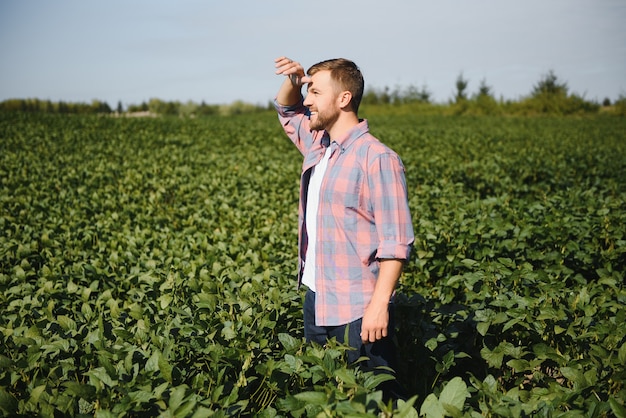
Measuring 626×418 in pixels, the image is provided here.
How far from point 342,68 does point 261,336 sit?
4.31ft

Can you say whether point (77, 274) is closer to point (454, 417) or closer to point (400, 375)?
point (400, 375)

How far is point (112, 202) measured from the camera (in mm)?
6695

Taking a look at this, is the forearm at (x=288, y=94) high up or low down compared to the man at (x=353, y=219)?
up

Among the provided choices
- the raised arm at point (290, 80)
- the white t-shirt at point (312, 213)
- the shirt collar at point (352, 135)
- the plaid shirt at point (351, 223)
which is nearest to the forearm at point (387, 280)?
the plaid shirt at point (351, 223)

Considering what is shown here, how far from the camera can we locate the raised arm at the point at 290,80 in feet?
8.16

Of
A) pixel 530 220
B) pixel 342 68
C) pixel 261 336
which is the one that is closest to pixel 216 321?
pixel 261 336

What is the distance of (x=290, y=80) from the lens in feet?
8.50

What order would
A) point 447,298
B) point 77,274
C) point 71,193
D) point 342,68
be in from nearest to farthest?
point 342,68, point 447,298, point 77,274, point 71,193

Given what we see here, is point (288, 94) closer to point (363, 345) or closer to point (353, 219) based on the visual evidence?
point (353, 219)

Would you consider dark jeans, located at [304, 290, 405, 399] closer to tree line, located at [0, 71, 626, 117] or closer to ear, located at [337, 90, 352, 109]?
ear, located at [337, 90, 352, 109]

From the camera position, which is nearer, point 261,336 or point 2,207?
point 261,336

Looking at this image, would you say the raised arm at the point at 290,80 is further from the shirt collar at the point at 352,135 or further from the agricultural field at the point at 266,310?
the agricultural field at the point at 266,310

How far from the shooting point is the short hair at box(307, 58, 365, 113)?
7.31 feet

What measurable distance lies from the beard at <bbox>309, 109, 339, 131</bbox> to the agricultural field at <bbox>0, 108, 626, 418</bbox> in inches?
38.7
